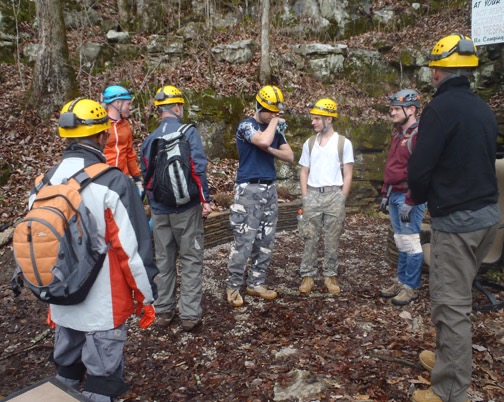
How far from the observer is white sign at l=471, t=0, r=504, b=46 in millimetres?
8281

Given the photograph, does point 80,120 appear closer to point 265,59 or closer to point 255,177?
point 255,177

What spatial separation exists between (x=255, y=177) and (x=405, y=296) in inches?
84.1

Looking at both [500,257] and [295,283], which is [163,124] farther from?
[500,257]

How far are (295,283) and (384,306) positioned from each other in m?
1.22

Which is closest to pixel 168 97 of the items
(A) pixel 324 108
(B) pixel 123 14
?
(A) pixel 324 108

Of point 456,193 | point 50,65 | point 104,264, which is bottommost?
point 104,264

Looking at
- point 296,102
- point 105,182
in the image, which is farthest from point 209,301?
point 296,102

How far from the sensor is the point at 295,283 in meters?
5.22

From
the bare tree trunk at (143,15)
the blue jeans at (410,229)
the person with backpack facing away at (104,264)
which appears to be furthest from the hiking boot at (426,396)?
the bare tree trunk at (143,15)

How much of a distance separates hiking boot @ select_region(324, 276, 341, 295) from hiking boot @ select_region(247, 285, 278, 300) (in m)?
0.65

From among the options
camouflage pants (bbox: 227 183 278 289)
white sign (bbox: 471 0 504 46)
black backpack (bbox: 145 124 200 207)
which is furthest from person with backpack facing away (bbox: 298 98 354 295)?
white sign (bbox: 471 0 504 46)

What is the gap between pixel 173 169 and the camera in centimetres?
372

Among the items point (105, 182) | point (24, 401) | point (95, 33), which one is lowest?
point (24, 401)

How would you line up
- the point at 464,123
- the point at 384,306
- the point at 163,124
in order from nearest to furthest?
the point at 464,123 < the point at 163,124 < the point at 384,306
